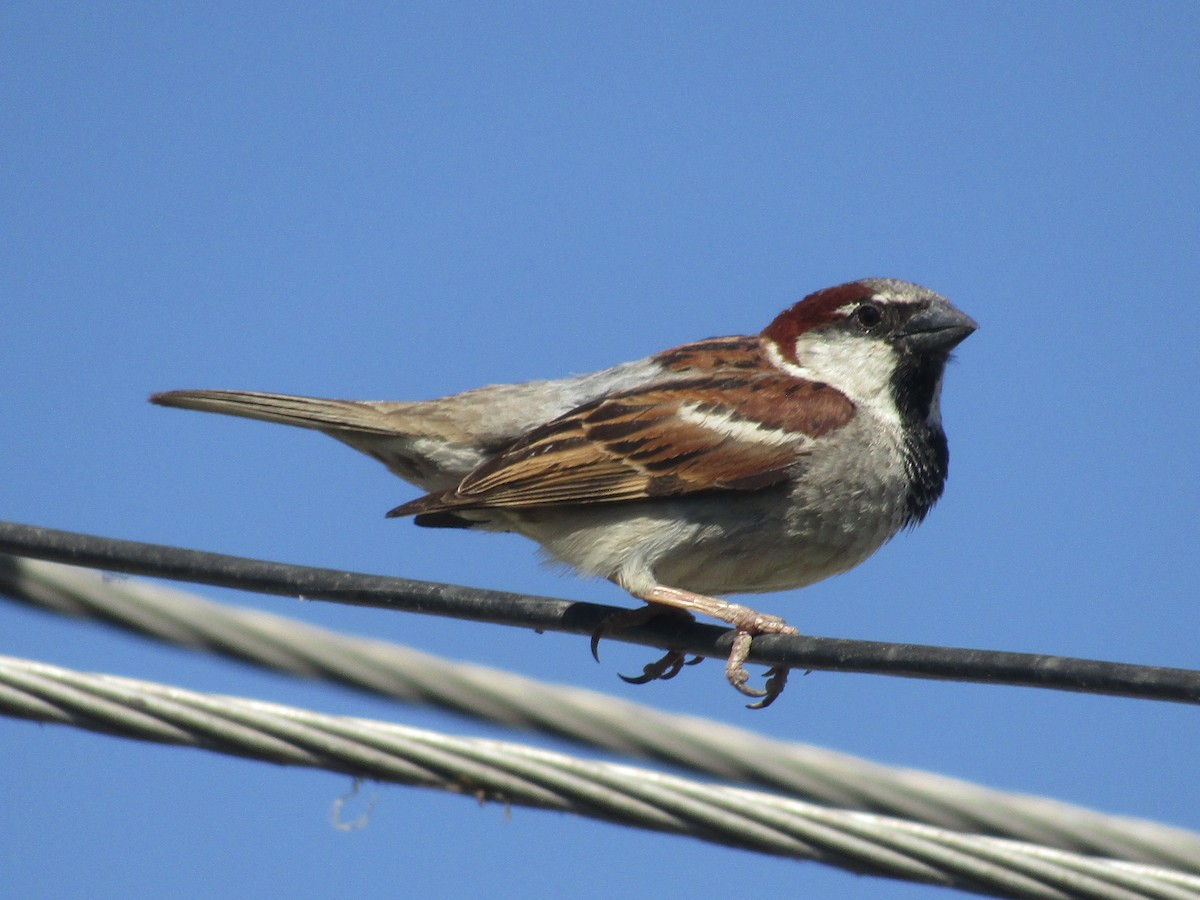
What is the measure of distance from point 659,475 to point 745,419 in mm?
474

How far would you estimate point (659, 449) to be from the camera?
232 inches

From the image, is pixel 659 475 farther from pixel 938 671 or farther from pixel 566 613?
pixel 938 671

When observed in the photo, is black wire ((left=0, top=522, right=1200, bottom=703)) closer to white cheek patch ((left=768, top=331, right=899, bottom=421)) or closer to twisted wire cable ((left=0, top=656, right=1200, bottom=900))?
twisted wire cable ((left=0, top=656, right=1200, bottom=900))

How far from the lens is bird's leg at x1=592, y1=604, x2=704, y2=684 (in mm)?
5094

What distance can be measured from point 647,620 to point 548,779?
1599mm

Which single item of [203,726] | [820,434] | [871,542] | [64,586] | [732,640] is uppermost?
[820,434]

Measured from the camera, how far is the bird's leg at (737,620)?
208 inches

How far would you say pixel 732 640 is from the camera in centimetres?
493

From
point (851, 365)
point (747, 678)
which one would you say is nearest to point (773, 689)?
point (747, 678)

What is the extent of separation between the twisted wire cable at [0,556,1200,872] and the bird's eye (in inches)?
Result: 104

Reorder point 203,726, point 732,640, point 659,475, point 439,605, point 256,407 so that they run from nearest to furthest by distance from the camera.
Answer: point 203,726 → point 439,605 → point 732,640 → point 659,475 → point 256,407

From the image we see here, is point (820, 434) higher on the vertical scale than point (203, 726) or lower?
higher

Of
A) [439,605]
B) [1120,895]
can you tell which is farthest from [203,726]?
[1120,895]

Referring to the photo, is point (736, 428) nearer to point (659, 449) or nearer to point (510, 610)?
point (659, 449)
